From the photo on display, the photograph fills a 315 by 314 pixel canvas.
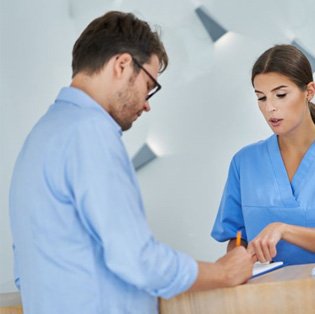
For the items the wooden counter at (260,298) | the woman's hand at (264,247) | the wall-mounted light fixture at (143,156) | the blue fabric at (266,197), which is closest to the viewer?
the wooden counter at (260,298)

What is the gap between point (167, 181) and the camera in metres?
2.62

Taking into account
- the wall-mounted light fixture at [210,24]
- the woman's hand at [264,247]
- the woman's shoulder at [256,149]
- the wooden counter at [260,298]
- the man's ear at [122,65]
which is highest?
the wall-mounted light fixture at [210,24]

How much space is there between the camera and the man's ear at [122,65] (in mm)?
1299

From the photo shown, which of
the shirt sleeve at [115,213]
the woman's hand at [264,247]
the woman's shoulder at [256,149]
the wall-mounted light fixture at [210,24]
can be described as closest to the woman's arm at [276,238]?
→ the woman's hand at [264,247]

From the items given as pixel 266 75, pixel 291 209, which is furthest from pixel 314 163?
pixel 266 75

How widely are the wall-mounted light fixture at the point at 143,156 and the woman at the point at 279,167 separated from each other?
560mm

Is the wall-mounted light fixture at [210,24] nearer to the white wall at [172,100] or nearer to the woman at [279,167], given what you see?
the white wall at [172,100]

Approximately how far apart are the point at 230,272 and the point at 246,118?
1.31 meters

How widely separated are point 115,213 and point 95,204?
34mm

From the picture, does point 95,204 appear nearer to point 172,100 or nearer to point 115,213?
point 115,213

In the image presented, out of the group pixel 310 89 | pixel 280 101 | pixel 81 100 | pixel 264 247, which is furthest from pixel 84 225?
pixel 310 89

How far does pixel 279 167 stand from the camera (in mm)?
2035

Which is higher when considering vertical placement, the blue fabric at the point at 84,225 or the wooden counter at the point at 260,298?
the blue fabric at the point at 84,225

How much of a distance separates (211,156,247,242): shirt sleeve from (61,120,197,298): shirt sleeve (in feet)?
2.82
